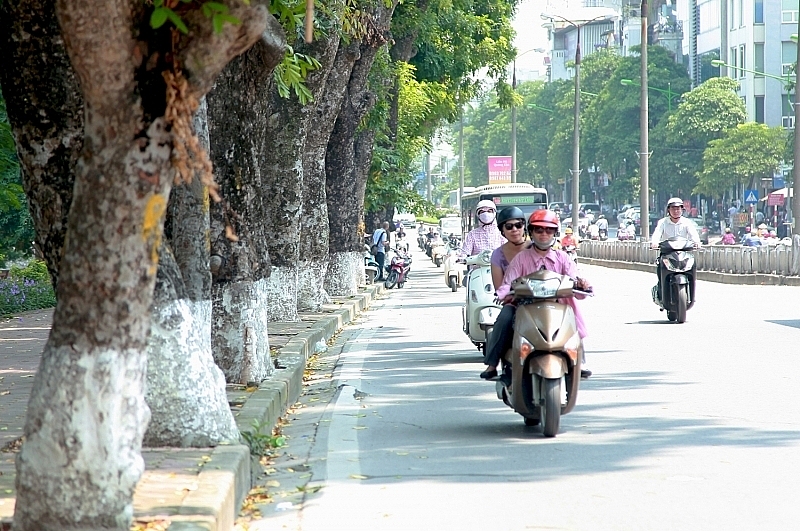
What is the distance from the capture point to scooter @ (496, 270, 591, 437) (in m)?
8.43

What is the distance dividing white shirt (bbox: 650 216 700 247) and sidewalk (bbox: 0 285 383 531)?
5338 mm

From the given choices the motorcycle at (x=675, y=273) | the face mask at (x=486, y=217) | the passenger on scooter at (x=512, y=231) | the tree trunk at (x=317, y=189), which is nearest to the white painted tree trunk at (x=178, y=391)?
the passenger on scooter at (x=512, y=231)

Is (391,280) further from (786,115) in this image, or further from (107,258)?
(786,115)

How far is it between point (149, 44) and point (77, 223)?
76 centimetres

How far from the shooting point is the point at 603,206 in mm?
107938

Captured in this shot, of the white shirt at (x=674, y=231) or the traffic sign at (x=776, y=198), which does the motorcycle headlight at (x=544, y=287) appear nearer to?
the white shirt at (x=674, y=231)

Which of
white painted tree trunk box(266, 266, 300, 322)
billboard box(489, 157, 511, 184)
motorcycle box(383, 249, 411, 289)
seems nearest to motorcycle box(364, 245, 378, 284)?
motorcycle box(383, 249, 411, 289)

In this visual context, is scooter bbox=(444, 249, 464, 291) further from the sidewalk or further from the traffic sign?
the traffic sign

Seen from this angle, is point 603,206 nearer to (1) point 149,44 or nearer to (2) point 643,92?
(2) point 643,92

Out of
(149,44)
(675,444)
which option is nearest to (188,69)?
(149,44)

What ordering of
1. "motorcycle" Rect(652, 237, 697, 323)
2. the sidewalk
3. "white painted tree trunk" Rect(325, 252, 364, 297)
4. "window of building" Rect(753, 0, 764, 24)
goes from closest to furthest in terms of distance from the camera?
the sidewalk
"motorcycle" Rect(652, 237, 697, 323)
"white painted tree trunk" Rect(325, 252, 364, 297)
"window of building" Rect(753, 0, 764, 24)

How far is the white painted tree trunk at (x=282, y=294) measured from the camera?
56.6ft

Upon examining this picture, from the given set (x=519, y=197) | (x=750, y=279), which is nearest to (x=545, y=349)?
(x=750, y=279)

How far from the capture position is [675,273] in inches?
698
